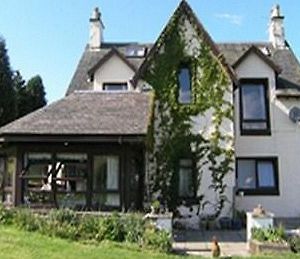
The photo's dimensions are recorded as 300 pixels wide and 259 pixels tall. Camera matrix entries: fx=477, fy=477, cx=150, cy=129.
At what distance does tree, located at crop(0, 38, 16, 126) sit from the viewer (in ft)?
116

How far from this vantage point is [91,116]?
19.5 meters

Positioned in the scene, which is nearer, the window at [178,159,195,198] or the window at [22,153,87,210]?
the window at [22,153,87,210]

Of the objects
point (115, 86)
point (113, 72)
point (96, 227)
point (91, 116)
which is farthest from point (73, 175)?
point (113, 72)

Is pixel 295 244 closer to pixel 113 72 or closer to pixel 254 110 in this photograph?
pixel 254 110

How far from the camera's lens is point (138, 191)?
20188mm

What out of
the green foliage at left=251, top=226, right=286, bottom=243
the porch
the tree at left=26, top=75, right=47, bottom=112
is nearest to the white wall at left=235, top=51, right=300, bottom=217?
the porch

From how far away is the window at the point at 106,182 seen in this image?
1816 cm

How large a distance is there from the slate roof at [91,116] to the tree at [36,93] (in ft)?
74.6

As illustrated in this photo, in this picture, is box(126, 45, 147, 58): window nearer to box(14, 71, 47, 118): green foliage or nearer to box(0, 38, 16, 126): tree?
box(0, 38, 16, 126): tree

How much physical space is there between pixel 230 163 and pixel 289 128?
13.6ft

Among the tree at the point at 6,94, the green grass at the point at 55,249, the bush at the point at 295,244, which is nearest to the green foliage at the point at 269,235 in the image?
the bush at the point at 295,244

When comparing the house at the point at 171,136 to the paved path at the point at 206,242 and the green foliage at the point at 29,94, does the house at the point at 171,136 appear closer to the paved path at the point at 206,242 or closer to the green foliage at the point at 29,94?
the paved path at the point at 206,242

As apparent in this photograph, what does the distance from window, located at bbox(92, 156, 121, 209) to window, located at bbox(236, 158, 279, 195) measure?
7.17 metres

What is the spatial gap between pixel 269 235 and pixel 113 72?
44.5 feet
